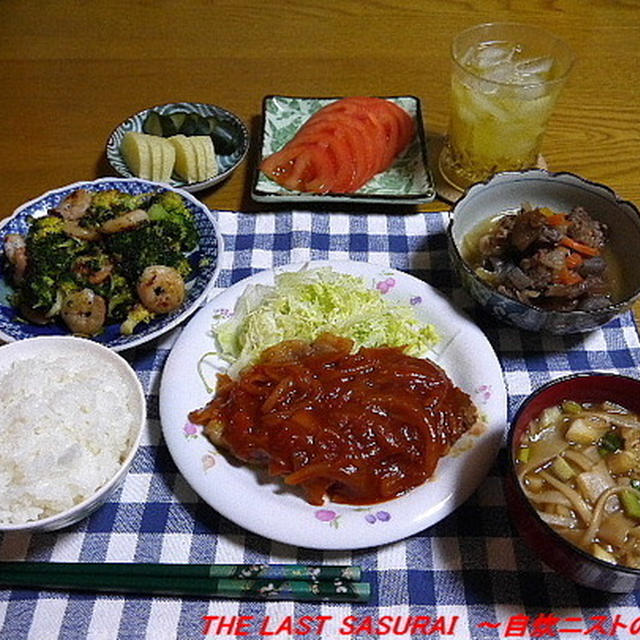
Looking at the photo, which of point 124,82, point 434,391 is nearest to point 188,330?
point 434,391

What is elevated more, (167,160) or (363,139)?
(363,139)

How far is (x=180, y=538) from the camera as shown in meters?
1.83

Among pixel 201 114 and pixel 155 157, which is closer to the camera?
pixel 155 157

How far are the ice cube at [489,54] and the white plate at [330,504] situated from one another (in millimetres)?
1132

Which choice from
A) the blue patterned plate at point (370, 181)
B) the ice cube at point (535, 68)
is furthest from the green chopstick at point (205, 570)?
the ice cube at point (535, 68)

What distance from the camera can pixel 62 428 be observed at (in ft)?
5.89

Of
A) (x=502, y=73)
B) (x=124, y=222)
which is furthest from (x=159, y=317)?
(x=502, y=73)

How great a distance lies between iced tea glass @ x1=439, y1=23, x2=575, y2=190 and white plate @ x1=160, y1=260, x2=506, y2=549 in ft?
2.67

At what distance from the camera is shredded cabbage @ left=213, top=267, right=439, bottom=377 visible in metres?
2.18

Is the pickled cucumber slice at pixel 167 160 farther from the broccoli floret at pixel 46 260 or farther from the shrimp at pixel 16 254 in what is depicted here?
the shrimp at pixel 16 254

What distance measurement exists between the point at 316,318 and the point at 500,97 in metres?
1.12

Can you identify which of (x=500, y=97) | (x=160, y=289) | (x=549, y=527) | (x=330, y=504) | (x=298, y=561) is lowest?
(x=298, y=561)

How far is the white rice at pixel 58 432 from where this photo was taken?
1668mm

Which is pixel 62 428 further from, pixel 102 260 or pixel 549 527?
pixel 549 527
